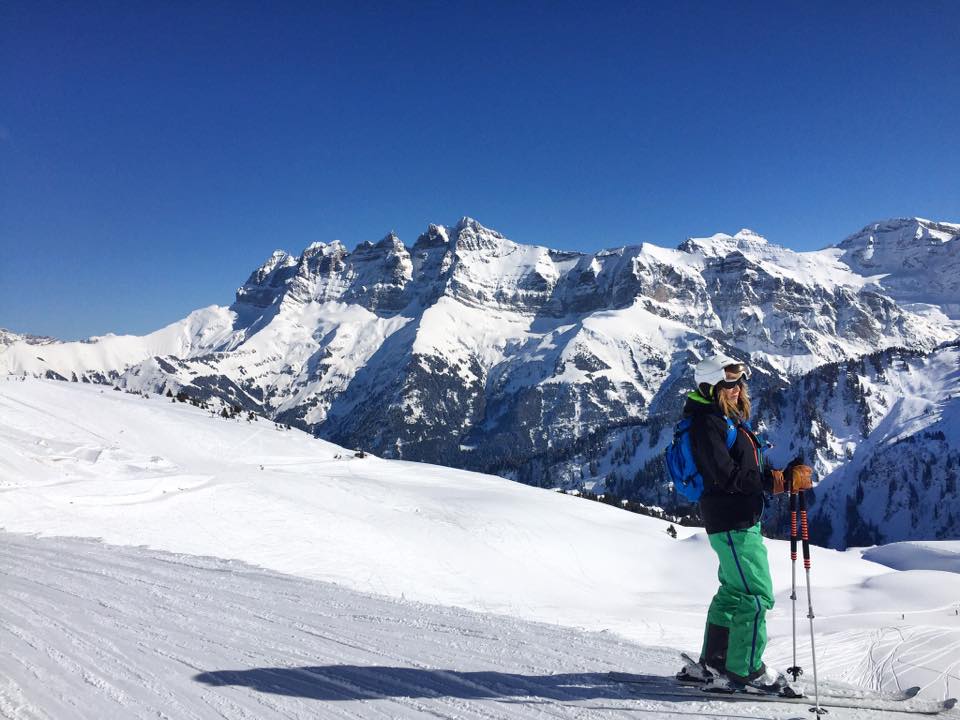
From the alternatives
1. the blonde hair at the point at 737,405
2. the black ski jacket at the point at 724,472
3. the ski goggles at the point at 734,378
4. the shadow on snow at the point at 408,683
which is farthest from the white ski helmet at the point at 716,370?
the shadow on snow at the point at 408,683

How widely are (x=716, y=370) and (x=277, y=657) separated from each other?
6.03m

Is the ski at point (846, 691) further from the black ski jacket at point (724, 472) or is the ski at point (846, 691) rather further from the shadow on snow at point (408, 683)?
the black ski jacket at point (724, 472)

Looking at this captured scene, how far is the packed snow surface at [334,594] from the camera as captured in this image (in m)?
6.13

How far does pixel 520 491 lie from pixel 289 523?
19.0 m

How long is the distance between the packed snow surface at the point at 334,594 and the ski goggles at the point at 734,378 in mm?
3177

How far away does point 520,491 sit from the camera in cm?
3634

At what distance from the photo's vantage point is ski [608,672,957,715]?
585 centimetres

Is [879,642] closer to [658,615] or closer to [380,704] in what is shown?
[658,615]

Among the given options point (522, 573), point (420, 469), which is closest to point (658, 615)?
point (522, 573)

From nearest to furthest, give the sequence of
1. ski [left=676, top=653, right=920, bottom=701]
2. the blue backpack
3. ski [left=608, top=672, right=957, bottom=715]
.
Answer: ski [left=608, top=672, right=957, bottom=715] < ski [left=676, top=653, right=920, bottom=701] < the blue backpack

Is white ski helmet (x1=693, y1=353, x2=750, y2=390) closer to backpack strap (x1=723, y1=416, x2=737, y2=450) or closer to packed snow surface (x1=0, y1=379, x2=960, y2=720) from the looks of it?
backpack strap (x1=723, y1=416, x2=737, y2=450)

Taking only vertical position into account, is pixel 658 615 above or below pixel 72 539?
below

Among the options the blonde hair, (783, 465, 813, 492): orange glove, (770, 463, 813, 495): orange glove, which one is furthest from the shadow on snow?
the blonde hair

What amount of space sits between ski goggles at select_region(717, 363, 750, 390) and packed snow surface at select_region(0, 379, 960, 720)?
3177mm
